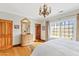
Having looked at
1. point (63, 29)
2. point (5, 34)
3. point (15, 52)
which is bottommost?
point (15, 52)

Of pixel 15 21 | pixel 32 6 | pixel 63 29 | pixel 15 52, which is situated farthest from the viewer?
pixel 63 29

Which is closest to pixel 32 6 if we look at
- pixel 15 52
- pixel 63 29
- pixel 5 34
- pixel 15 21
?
pixel 15 52

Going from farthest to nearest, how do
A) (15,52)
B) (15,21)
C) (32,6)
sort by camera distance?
(15,21)
(15,52)
(32,6)

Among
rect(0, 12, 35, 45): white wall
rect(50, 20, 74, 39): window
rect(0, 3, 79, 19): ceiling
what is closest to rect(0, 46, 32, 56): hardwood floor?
rect(0, 12, 35, 45): white wall

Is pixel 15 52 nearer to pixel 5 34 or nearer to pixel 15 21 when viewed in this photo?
pixel 5 34

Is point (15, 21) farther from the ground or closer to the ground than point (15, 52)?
farther from the ground

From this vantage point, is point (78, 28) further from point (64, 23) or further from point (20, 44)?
point (20, 44)

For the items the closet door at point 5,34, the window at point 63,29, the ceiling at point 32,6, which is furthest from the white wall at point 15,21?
the window at point 63,29

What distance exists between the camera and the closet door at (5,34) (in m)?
6.21

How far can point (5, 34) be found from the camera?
254 inches

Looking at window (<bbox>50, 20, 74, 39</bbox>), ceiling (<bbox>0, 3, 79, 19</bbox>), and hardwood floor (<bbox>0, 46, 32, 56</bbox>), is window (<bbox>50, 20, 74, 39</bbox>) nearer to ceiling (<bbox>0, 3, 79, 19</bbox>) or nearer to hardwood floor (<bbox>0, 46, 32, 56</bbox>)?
ceiling (<bbox>0, 3, 79, 19</bbox>)

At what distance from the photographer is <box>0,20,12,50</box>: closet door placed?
20.4 ft

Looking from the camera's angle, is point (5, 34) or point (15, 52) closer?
point (15, 52)

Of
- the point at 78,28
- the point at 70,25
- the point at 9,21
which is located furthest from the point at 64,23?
the point at 9,21
